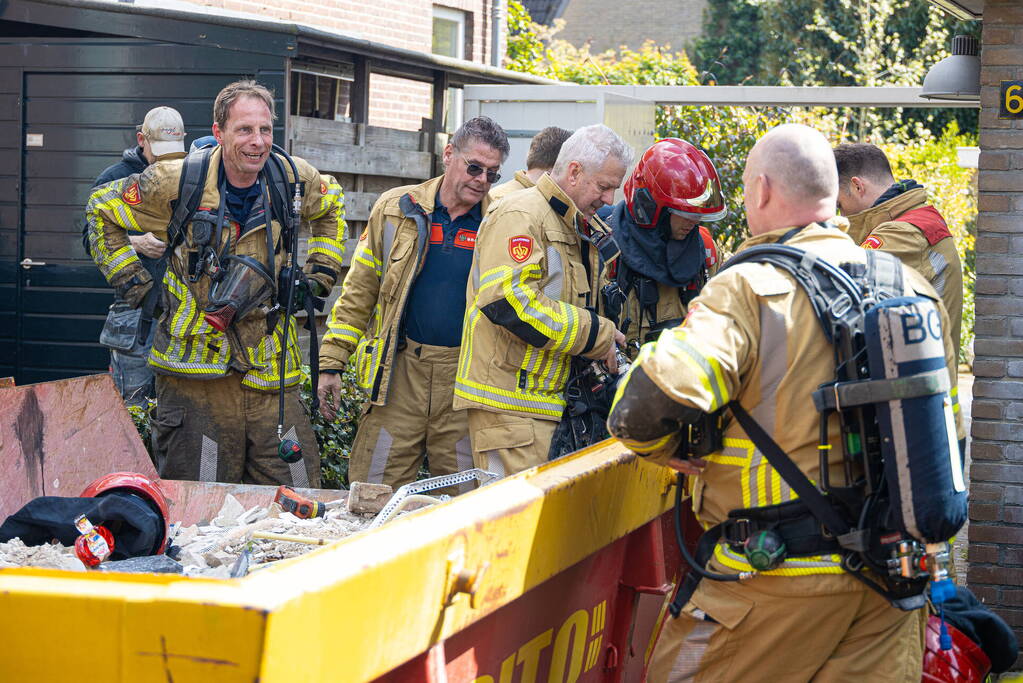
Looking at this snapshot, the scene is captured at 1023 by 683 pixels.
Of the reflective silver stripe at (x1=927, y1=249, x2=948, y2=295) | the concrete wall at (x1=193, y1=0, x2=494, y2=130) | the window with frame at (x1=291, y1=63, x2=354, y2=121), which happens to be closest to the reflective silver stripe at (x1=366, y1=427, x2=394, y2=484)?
the reflective silver stripe at (x1=927, y1=249, x2=948, y2=295)

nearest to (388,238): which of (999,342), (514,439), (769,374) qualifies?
(514,439)

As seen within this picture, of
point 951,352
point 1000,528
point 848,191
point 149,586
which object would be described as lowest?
point 1000,528

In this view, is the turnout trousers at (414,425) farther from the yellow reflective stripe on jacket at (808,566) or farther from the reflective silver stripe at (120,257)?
the yellow reflective stripe on jacket at (808,566)

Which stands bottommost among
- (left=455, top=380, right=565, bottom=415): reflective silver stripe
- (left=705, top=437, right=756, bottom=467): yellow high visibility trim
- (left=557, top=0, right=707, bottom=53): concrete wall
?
(left=455, top=380, right=565, bottom=415): reflective silver stripe

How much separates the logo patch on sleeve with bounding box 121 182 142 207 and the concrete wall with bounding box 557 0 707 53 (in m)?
32.9

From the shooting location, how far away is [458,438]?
203 inches

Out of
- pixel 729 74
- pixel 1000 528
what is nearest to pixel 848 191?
pixel 1000 528

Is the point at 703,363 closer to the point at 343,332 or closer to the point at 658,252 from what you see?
the point at 658,252

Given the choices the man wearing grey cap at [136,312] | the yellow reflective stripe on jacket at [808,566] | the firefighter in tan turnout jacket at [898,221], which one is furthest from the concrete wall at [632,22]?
the yellow reflective stripe on jacket at [808,566]

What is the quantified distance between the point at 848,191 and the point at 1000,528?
5.28 ft

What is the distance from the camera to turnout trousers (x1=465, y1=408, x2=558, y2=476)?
4.41 m

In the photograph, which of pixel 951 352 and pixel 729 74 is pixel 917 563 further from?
pixel 729 74

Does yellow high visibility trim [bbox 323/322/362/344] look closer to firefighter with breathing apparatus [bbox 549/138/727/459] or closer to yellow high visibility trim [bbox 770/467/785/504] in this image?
firefighter with breathing apparatus [bbox 549/138/727/459]

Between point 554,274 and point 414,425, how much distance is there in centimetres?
111
